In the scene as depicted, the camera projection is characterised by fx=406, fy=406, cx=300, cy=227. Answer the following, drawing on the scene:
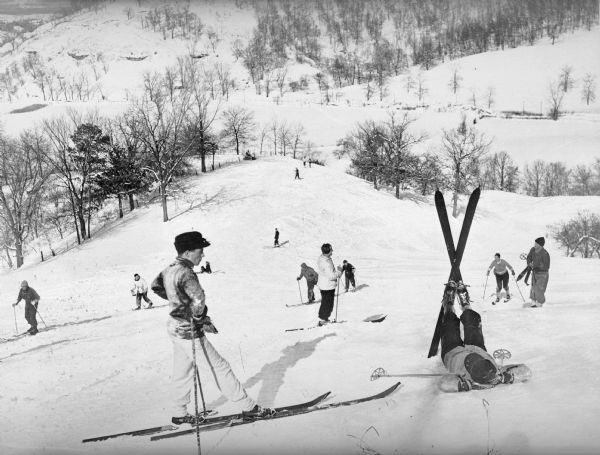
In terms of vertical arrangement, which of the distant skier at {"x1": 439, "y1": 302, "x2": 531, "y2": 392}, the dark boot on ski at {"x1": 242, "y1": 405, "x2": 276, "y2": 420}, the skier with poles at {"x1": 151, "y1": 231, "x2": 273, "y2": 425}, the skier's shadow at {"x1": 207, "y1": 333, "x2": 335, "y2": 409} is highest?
the skier with poles at {"x1": 151, "y1": 231, "x2": 273, "y2": 425}

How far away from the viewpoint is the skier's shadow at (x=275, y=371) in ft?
17.4

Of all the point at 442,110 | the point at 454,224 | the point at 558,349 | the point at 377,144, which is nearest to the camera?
the point at 558,349

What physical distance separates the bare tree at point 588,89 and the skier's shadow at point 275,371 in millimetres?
138437

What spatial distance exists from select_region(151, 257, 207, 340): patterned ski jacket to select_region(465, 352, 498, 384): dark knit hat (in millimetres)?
3003

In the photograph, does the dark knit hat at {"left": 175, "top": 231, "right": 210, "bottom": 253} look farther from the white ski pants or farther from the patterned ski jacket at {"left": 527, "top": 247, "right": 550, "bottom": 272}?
the patterned ski jacket at {"left": 527, "top": 247, "right": 550, "bottom": 272}

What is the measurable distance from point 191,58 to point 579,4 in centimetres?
17982

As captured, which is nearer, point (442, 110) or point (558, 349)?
point (558, 349)

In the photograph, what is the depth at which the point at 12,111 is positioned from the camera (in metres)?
118

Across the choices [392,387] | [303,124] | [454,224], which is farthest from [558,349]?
[303,124]

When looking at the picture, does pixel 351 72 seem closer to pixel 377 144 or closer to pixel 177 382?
pixel 377 144

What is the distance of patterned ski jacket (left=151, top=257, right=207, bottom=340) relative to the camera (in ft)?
14.1

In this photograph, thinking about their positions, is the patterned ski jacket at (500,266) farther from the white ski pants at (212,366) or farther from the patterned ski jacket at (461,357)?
the white ski pants at (212,366)

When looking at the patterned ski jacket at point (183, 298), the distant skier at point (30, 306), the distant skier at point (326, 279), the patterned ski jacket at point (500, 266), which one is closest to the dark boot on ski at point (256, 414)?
the patterned ski jacket at point (183, 298)

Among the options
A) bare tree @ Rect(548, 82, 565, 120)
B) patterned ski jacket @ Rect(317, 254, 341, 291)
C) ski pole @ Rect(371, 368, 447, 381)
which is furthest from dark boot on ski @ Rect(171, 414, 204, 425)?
bare tree @ Rect(548, 82, 565, 120)
